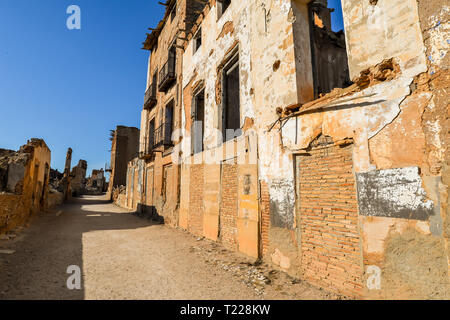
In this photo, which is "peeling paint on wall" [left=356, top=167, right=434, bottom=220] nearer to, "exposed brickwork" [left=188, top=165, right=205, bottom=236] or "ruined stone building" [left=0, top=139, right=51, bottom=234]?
"exposed brickwork" [left=188, top=165, right=205, bottom=236]

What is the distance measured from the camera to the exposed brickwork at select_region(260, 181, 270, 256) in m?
4.73

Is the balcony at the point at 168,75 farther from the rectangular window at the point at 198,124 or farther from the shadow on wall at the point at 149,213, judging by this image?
the shadow on wall at the point at 149,213

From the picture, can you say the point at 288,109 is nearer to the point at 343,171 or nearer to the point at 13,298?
the point at 343,171

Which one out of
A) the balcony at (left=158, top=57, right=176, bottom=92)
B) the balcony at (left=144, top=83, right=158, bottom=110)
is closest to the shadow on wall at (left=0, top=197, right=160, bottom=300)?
the balcony at (left=158, top=57, right=176, bottom=92)

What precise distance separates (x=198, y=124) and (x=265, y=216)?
5205mm

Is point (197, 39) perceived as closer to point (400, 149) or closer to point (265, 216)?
point (265, 216)

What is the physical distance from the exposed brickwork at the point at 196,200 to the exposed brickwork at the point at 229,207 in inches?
54.4

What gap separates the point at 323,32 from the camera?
24.2 ft

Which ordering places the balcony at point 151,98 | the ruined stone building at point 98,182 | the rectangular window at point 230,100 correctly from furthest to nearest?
the ruined stone building at point 98,182
the balcony at point 151,98
the rectangular window at point 230,100

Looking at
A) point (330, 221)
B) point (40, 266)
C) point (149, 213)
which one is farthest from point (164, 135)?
point (330, 221)

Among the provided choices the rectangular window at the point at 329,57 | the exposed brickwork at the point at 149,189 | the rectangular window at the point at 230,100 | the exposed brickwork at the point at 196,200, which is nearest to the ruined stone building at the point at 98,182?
the exposed brickwork at the point at 149,189

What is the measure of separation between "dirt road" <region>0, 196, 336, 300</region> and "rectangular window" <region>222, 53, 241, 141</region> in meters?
3.56

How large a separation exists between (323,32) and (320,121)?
512cm

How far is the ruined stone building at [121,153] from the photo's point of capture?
87.3 ft
